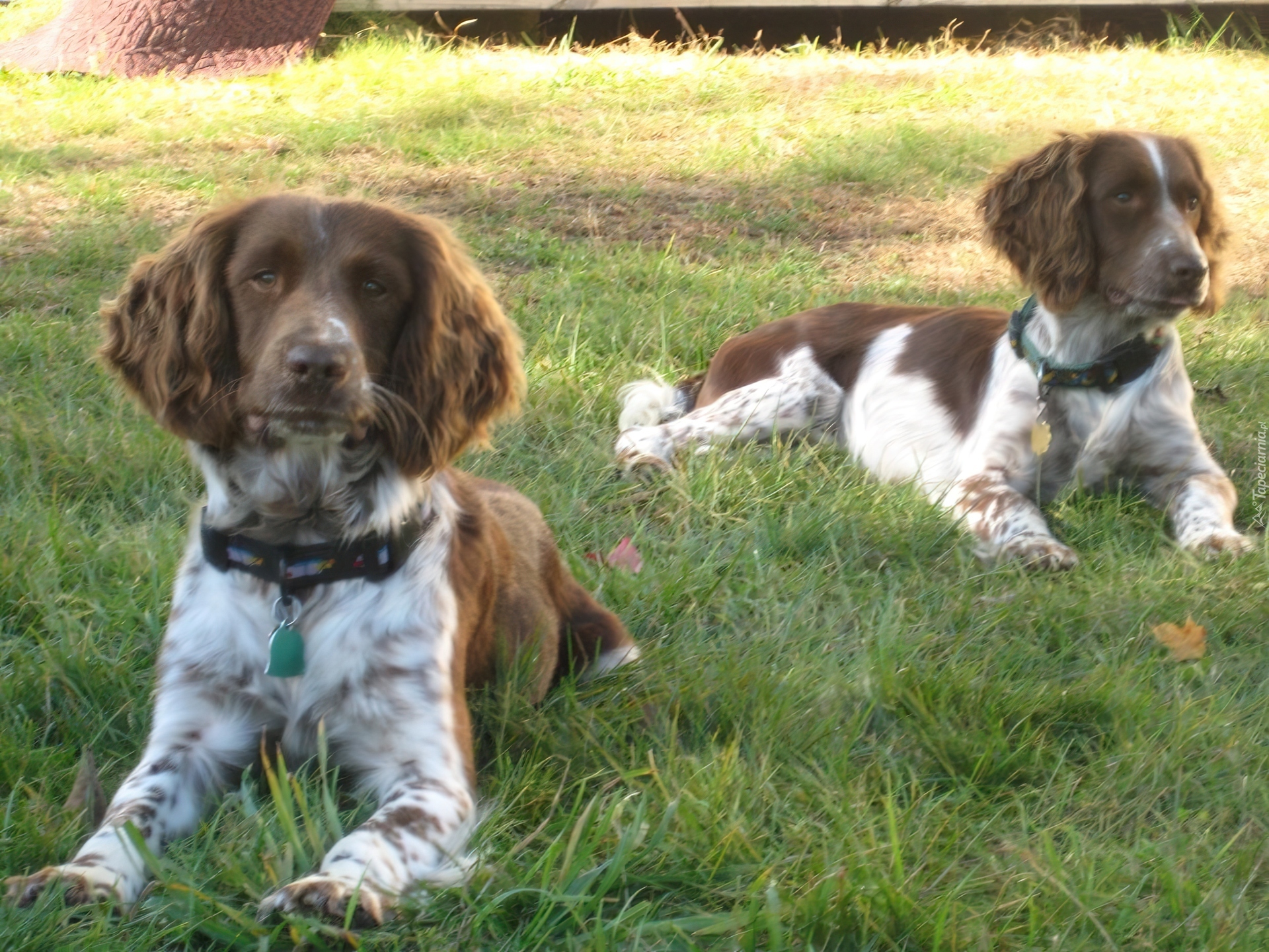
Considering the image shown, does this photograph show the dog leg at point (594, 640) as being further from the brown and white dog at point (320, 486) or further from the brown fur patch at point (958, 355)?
the brown fur patch at point (958, 355)

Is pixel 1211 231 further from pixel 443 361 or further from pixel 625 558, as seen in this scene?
pixel 443 361

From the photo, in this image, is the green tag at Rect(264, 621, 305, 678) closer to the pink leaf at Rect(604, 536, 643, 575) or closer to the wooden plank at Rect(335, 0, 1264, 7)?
the pink leaf at Rect(604, 536, 643, 575)

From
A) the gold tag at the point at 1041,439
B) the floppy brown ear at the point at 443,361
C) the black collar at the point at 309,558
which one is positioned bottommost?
the gold tag at the point at 1041,439

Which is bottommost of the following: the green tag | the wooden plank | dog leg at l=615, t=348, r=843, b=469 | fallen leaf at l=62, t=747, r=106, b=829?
dog leg at l=615, t=348, r=843, b=469

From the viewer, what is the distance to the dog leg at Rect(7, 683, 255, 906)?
2098mm

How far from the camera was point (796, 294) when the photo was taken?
6.21 m

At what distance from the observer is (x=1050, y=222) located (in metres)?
4.51

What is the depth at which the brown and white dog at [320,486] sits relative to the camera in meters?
2.43

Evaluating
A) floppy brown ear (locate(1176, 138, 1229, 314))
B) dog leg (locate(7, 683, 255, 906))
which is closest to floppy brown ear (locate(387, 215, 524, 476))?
dog leg (locate(7, 683, 255, 906))

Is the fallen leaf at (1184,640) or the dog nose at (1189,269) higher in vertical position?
the dog nose at (1189,269)

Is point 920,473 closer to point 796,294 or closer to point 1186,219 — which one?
point 1186,219

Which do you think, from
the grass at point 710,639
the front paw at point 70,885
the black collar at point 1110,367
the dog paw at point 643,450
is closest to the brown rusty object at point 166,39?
the grass at point 710,639

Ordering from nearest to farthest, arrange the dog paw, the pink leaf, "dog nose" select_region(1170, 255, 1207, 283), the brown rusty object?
1. the pink leaf
2. "dog nose" select_region(1170, 255, 1207, 283)
3. the dog paw
4. the brown rusty object

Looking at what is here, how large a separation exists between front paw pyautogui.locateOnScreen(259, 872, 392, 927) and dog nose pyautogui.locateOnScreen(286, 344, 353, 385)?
844 millimetres
